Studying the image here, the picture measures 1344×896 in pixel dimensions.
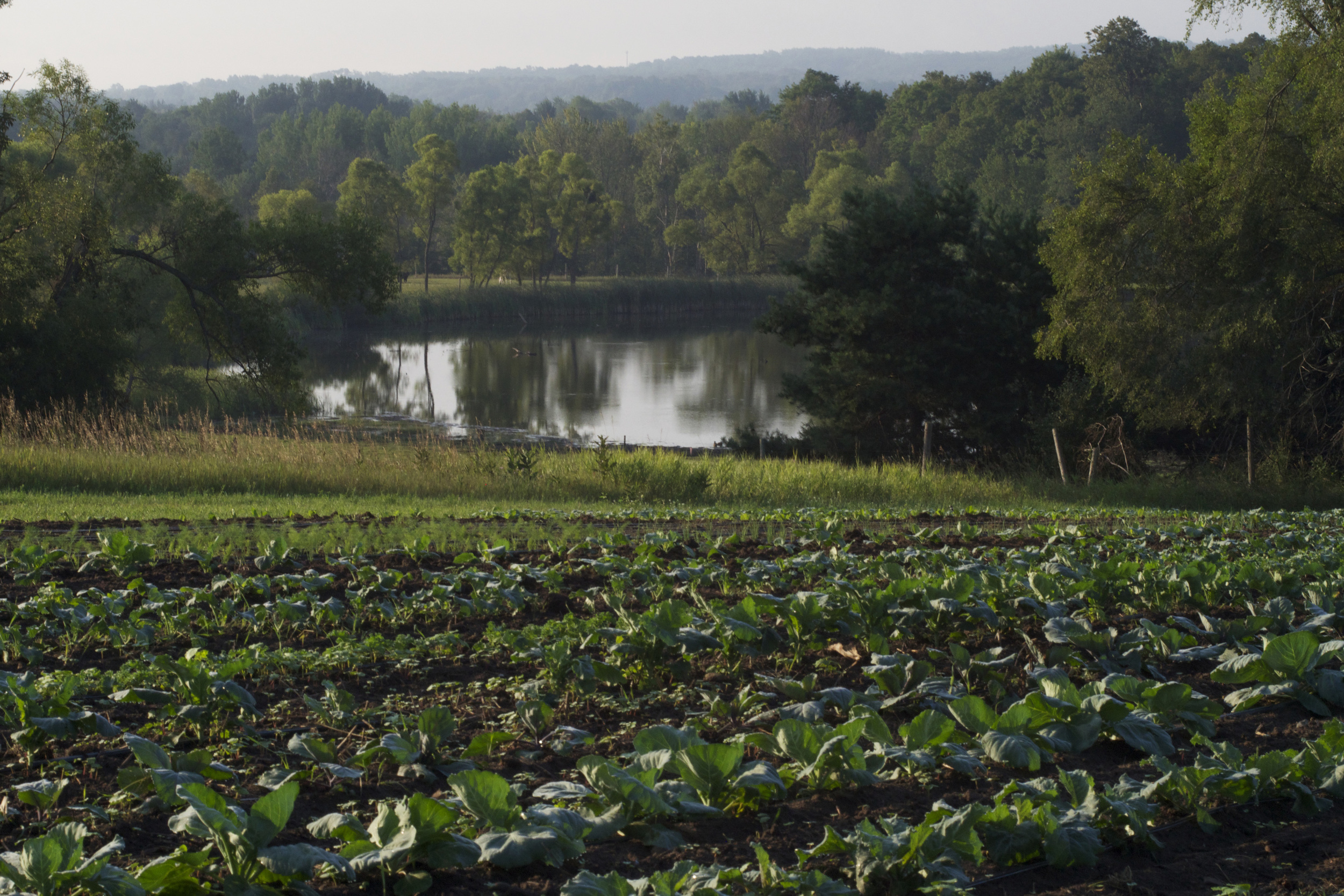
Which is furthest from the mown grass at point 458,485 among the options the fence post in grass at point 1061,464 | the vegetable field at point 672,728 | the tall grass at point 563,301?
the tall grass at point 563,301

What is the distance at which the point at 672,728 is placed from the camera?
3.82 meters

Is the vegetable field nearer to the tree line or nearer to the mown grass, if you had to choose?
the mown grass

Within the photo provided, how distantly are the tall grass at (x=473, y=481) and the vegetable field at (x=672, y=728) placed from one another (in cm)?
689

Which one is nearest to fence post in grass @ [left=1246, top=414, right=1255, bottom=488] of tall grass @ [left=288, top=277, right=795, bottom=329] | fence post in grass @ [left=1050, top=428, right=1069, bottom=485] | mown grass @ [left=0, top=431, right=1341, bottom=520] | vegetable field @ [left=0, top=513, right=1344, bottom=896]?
mown grass @ [left=0, top=431, right=1341, bottom=520]

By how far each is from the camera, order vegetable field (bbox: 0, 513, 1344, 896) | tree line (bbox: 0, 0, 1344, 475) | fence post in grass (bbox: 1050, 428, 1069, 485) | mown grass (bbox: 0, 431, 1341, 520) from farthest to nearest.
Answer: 1. fence post in grass (bbox: 1050, 428, 1069, 485)
2. tree line (bbox: 0, 0, 1344, 475)
3. mown grass (bbox: 0, 431, 1341, 520)
4. vegetable field (bbox: 0, 513, 1344, 896)

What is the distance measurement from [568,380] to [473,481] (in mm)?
28967

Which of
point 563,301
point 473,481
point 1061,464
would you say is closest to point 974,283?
point 1061,464

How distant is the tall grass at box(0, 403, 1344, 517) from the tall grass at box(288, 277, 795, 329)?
40.8 meters

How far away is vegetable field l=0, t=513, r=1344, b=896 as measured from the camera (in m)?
2.96

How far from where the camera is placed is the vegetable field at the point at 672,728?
116 inches

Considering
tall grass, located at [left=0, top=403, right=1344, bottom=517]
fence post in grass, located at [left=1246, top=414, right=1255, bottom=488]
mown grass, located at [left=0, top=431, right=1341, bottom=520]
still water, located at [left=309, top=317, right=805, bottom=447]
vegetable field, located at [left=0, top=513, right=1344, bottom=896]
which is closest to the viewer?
vegetable field, located at [left=0, top=513, right=1344, bottom=896]

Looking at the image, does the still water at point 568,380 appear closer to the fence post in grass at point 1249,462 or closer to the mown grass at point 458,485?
the mown grass at point 458,485

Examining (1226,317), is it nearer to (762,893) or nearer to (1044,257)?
(1044,257)

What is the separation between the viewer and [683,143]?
132625 millimetres
